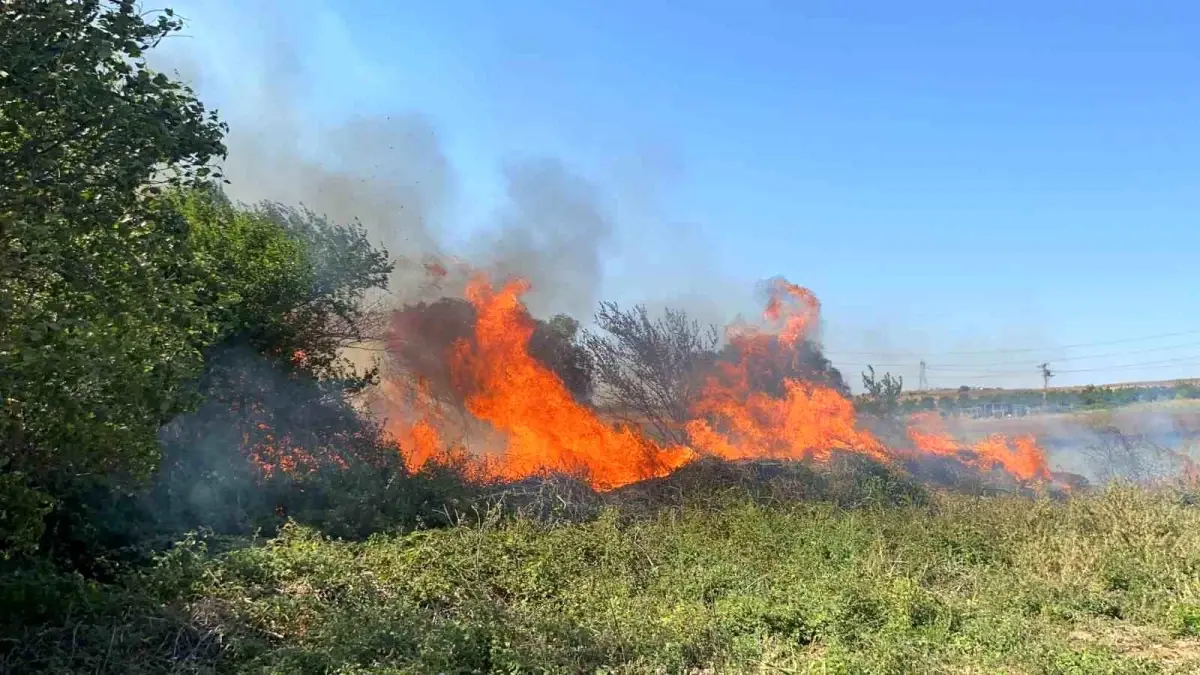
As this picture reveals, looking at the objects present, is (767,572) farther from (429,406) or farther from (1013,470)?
(1013,470)

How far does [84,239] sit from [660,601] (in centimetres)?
665

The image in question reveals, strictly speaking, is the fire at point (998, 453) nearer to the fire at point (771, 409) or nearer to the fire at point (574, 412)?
the fire at point (574, 412)

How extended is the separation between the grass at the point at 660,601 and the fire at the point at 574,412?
480 cm

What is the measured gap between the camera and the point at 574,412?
19031 millimetres

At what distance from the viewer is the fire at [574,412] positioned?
58.3ft

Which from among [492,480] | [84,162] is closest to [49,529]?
[84,162]

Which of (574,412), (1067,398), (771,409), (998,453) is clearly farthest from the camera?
(1067,398)

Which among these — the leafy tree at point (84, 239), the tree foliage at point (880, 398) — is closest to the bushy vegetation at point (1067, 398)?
the tree foliage at point (880, 398)

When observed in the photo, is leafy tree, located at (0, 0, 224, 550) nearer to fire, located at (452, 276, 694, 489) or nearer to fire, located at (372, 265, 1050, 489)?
fire, located at (372, 265, 1050, 489)

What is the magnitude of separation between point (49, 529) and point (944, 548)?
1181 cm

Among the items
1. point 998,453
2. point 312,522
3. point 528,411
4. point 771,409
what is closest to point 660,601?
point 312,522

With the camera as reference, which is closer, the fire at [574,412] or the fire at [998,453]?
the fire at [574,412]

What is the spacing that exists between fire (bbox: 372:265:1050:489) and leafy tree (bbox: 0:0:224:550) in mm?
8683

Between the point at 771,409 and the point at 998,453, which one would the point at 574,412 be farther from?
the point at 998,453
